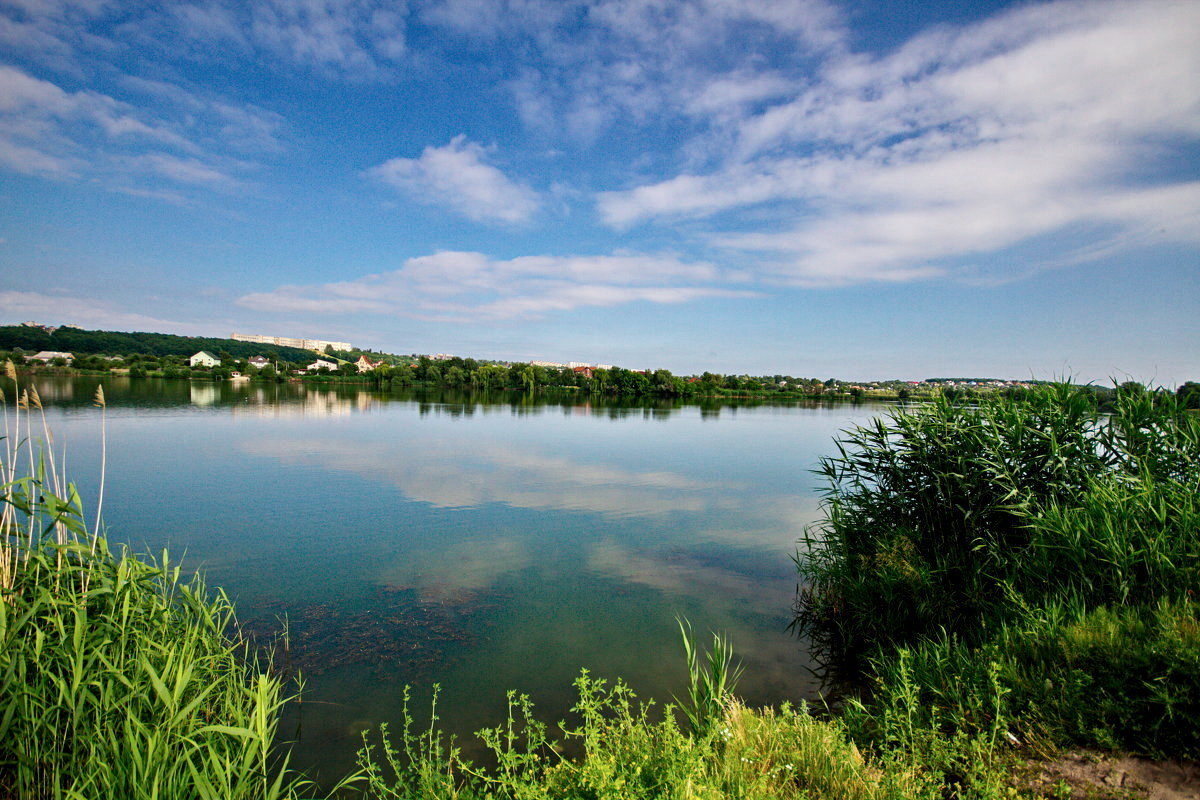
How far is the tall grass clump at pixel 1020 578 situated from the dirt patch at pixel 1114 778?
13 cm

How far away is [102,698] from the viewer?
4199 millimetres

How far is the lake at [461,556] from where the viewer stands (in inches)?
301

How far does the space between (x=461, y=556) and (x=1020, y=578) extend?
10.6 meters

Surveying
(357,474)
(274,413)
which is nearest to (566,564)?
(357,474)

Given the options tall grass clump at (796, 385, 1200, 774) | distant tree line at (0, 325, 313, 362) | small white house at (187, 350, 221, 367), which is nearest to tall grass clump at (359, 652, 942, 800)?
tall grass clump at (796, 385, 1200, 774)

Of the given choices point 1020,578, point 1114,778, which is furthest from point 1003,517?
point 1114,778

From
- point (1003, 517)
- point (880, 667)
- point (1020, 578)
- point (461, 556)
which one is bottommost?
point (461, 556)

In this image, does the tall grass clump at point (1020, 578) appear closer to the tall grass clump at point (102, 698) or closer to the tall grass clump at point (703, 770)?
the tall grass clump at point (703, 770)

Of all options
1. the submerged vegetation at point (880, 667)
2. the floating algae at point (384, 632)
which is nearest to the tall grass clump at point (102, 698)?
the submerged vegetation at point (880, 667)

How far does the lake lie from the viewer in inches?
301

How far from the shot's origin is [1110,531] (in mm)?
5832

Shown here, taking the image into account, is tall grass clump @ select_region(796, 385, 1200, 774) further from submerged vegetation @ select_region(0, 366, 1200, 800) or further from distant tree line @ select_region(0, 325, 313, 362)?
distant tree line @ select_region(0, 325, 313, 362)

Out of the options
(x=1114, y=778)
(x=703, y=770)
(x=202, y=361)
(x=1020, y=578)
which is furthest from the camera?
(x=202, y=361)

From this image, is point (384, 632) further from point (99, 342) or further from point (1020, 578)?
point (99, 342)
